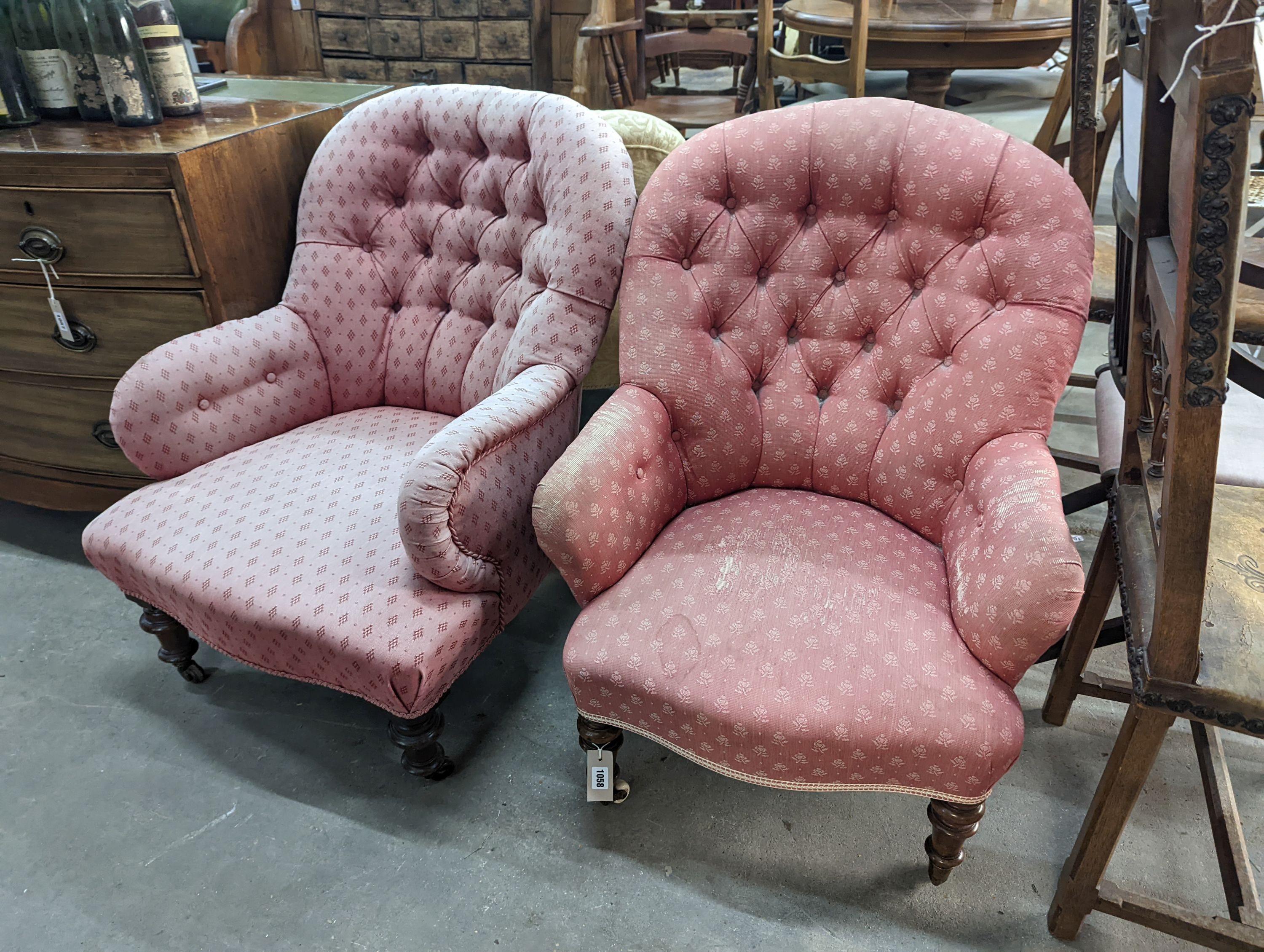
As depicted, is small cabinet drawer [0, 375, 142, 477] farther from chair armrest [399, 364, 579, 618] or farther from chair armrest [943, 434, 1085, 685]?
chair armrest [943, 434, 1085, 685]

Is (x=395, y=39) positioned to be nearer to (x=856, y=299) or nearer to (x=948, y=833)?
(x=856, y=299)

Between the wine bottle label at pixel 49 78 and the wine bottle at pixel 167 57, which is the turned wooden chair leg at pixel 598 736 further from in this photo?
the wine bottle label at pixel 49 78

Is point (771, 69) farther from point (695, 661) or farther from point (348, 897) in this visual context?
point (348, 897)

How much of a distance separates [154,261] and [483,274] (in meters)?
0.64

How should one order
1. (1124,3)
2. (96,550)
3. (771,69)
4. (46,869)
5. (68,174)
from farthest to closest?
(771,69) → (68,174) → (96,550) → (46,869) → (1124,3)

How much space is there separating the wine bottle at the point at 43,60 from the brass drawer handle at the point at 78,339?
1.56 ft

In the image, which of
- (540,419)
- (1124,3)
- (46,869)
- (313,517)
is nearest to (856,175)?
(1124,3)

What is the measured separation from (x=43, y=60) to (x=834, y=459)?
1817mm

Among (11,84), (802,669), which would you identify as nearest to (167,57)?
(11,84)

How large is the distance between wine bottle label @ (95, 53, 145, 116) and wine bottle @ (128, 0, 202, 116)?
48mm

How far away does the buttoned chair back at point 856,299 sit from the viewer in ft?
4.07

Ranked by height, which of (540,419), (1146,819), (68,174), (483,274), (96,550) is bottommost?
(1146,819)

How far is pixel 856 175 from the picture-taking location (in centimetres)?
132

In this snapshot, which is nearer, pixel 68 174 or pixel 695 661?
pixel 695 661
